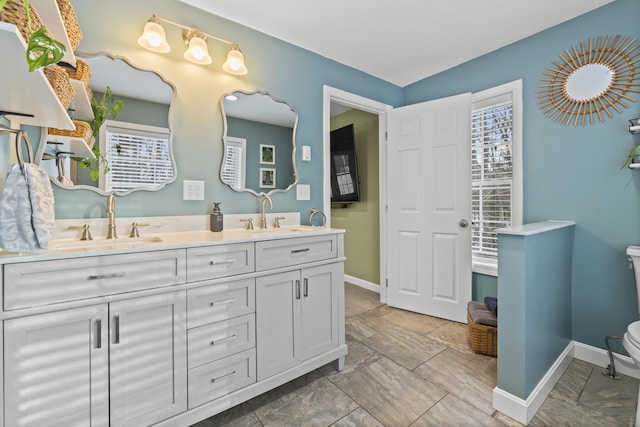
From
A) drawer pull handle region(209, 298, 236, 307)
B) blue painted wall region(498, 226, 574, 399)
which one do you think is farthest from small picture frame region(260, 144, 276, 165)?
blue painted wall region(498, 226, 574, 399)

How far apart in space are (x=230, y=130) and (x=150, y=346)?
→ 144cm

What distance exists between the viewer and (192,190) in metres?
1.90

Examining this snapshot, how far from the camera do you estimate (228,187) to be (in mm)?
2055

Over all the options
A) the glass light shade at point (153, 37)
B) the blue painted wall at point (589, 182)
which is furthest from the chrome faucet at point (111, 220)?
the blue painted wall at point (589, 182)

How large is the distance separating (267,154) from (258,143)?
11 centimetres

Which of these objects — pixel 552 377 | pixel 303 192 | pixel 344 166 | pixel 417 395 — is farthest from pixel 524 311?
pixel 344 166

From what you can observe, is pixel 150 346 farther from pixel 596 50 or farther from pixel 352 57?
pixel 596 50

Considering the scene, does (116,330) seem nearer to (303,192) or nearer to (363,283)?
(303,192)

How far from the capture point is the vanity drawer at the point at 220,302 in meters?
1.36

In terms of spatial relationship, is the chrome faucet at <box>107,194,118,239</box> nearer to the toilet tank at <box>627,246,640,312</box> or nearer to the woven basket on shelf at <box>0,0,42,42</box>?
the woven basket on shelf at <box>0,0,42,42</box>

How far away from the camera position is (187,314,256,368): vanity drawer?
136 cm

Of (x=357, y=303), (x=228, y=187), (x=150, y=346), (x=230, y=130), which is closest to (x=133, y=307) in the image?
(x=150, y=346)

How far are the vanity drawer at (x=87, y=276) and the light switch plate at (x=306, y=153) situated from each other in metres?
1.39

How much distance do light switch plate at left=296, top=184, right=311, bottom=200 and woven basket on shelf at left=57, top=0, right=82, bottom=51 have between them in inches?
61.6
